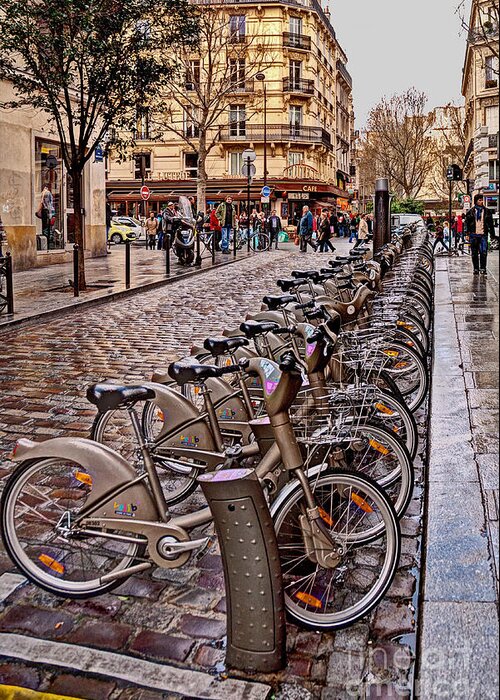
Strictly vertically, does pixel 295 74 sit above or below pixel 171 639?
above

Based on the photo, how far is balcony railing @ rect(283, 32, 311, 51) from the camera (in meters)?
59.9

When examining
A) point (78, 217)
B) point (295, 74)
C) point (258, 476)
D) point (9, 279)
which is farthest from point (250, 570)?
point (295, 74)

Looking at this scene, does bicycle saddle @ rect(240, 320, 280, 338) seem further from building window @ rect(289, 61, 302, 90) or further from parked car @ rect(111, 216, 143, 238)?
building window @ rect(289, 61, 302, 90)

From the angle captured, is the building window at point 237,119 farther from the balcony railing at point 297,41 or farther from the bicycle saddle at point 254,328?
the bicycle saddle at point 254,328

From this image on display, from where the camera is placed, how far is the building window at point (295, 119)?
60.1 m

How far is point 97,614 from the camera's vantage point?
368cm

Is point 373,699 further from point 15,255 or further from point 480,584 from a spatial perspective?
point 15,255

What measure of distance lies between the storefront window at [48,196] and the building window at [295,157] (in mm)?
37449

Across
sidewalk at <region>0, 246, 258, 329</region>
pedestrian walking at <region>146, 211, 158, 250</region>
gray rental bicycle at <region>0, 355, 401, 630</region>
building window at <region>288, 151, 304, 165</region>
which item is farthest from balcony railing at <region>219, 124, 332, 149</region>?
gray rental bicycle at <region>0, 355, 401, 630</region>

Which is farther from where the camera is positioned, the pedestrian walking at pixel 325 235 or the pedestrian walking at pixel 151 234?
the pedestrian walking at pixel 151 234

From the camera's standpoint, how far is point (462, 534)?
4.30 meters

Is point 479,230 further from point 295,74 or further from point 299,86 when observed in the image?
point 295,74

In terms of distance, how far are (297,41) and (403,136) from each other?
34.3 feet

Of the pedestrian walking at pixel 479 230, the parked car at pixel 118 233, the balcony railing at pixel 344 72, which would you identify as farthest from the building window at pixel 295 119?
the pedestrian walking at pixel 479 230
